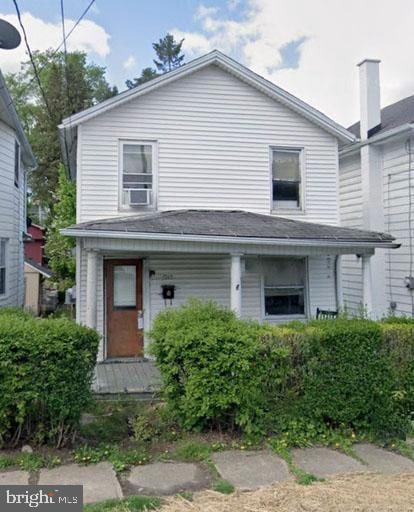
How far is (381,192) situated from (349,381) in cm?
786

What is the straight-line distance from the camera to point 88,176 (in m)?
9.80

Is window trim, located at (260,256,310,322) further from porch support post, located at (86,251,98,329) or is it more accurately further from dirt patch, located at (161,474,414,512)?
dirt patch, located at (161,474,414,512)

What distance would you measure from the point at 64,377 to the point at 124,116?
7023 mm

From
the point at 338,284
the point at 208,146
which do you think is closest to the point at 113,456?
the point at 208,146

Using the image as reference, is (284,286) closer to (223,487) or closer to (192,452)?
(192,452)

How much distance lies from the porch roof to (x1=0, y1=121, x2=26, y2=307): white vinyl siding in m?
4.26

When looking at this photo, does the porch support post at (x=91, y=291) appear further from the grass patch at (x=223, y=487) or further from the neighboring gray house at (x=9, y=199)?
the neighboring gray house at (x=9, y=199)

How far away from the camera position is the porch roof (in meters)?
7.96

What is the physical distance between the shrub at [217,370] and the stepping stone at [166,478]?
0.70m

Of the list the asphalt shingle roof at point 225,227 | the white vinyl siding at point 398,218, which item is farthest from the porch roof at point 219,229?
the white vinyl siding at point 398,218

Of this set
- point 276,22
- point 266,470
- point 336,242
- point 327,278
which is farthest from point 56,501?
point 276,22

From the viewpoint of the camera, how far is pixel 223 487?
3949 millimetres

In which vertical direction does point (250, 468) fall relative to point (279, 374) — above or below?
below

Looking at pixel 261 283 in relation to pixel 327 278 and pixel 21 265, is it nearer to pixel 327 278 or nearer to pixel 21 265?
pixel 327 278
